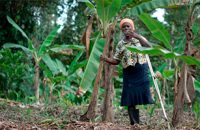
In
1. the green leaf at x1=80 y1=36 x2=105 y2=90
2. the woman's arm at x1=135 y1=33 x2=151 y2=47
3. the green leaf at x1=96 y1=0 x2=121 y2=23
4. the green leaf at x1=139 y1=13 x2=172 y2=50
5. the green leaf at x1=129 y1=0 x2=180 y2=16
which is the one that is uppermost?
the green leaf at x1=129 y1=0 x2=180 y2=16

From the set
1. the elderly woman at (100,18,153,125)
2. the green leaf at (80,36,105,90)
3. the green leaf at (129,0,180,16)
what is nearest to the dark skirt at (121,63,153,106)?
the elderly woman at (100,18,153,125)

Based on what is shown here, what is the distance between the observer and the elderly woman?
5918 mm

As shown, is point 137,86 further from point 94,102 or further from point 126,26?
point 126,26

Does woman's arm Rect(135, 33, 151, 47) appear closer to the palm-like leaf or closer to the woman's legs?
the woman's legs

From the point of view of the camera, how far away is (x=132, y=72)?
5984 mm

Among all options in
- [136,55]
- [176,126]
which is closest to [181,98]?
[176,126]

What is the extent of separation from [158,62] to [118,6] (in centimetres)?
1008

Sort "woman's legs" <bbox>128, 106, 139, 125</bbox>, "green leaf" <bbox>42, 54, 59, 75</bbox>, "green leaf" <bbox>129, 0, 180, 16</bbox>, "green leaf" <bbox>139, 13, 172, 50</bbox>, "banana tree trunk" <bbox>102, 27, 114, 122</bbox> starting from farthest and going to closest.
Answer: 1. "green leaf" <bbox>42, 54, 59, 75</bbox>
2. "green leaf" <bbox>129, 0, 180, 16</bbox>
3. "banana tree trunk" <bbox>102, 27, 114, 122</bbox>
4. "woman's legs" <bbox>128, 106, 139, 125</bbox>
5. "green leaf" <bbox>139, 13, 172, 50</bbox>

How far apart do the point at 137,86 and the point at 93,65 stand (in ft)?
2.40

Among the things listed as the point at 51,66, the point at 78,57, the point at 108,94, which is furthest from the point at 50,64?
the point at 108,94

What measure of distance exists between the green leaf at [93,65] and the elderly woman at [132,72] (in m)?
0.33

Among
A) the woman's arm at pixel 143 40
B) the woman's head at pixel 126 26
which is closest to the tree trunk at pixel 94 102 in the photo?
the woman's head at pixel 126 26

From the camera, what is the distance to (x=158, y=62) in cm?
1594

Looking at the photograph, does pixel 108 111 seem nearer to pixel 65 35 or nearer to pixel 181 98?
pixel 181 98
